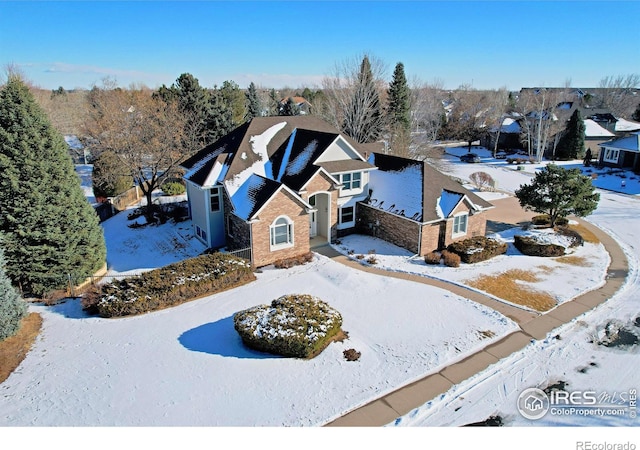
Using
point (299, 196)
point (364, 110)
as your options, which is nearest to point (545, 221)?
point (299, 196)

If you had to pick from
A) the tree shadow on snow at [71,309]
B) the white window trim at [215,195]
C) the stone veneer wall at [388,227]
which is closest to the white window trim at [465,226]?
the stone veneer wall at [388,227]

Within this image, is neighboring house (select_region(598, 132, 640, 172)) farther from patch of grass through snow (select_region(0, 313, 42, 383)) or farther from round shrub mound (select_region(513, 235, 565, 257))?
patch of grass through snow (select_region(0, 313, 42, 383))

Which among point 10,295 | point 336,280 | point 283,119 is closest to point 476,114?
point 283,119

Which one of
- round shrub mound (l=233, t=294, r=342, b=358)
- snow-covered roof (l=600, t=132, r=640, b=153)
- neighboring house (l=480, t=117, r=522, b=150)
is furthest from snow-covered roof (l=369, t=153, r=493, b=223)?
neighboring house (l=480, t=117, r=522, b=150)

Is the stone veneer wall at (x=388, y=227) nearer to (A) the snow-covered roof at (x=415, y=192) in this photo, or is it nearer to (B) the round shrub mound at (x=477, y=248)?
(A) the snow-covered roof at (x=415, y=192)

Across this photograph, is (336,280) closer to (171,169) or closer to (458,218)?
(458,218)

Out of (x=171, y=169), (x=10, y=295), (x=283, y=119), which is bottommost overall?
(x=10, y=295)
